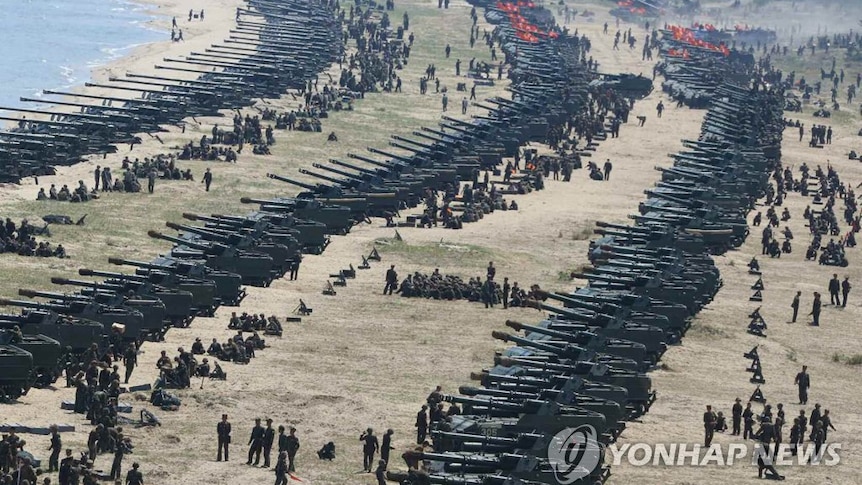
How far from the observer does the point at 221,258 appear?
85562 millimetres

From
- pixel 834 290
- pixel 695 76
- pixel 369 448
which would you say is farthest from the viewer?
pixel 695 76

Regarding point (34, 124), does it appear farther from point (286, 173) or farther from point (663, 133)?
point (663, 133)

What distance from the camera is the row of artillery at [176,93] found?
365 feet

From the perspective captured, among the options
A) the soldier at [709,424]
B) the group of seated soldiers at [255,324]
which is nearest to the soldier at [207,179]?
the group of seated soldiers at [255,324]

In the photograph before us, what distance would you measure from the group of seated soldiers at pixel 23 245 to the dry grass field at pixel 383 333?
2.72 feet

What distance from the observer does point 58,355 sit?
230ft

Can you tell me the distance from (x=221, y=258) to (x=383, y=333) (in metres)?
6.99

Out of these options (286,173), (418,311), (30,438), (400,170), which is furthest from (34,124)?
(30,438)

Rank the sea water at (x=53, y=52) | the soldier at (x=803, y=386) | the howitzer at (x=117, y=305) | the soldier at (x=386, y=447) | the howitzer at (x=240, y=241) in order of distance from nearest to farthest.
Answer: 1. the soldier at (x=386, y=447)
2. the howitzer at (x=117, y=305)
3. the soldier at (x=803, y=386)
4. the howitzer at (x=240, y=241)
5. the sea water at (x=53, y=52)

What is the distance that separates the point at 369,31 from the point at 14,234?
95.1 m

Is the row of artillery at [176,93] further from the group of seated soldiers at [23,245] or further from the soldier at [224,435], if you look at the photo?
the soldier at [224,435]

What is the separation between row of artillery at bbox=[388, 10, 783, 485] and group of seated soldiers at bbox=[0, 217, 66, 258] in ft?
73.2
